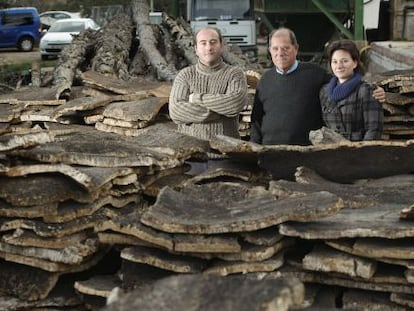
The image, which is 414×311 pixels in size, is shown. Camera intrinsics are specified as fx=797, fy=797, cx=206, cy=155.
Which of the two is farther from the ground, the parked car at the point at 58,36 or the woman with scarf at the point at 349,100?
the woman with scarf at the point at 349,100

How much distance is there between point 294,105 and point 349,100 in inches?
15.3

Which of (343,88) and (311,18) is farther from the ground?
(311,18)

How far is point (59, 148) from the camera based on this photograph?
4543mm

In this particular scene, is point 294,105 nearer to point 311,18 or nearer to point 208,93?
point 208,93

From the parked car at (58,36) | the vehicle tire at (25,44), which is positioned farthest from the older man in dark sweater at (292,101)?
the vehicle tire at (25,44)

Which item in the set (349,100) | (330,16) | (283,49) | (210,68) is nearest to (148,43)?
(330,16)

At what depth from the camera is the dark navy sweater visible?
5402mm

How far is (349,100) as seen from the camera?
5.21 m

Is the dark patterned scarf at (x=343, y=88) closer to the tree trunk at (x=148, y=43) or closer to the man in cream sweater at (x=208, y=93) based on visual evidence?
the man in cream sweater at (x=208, y=93)

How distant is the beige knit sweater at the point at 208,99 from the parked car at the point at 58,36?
866 inches

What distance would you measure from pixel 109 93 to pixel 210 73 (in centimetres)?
304

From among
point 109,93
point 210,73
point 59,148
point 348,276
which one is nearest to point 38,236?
point 59,148

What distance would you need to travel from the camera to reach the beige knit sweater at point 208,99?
5.41 metres

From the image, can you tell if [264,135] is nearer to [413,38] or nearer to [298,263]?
[298,263]
